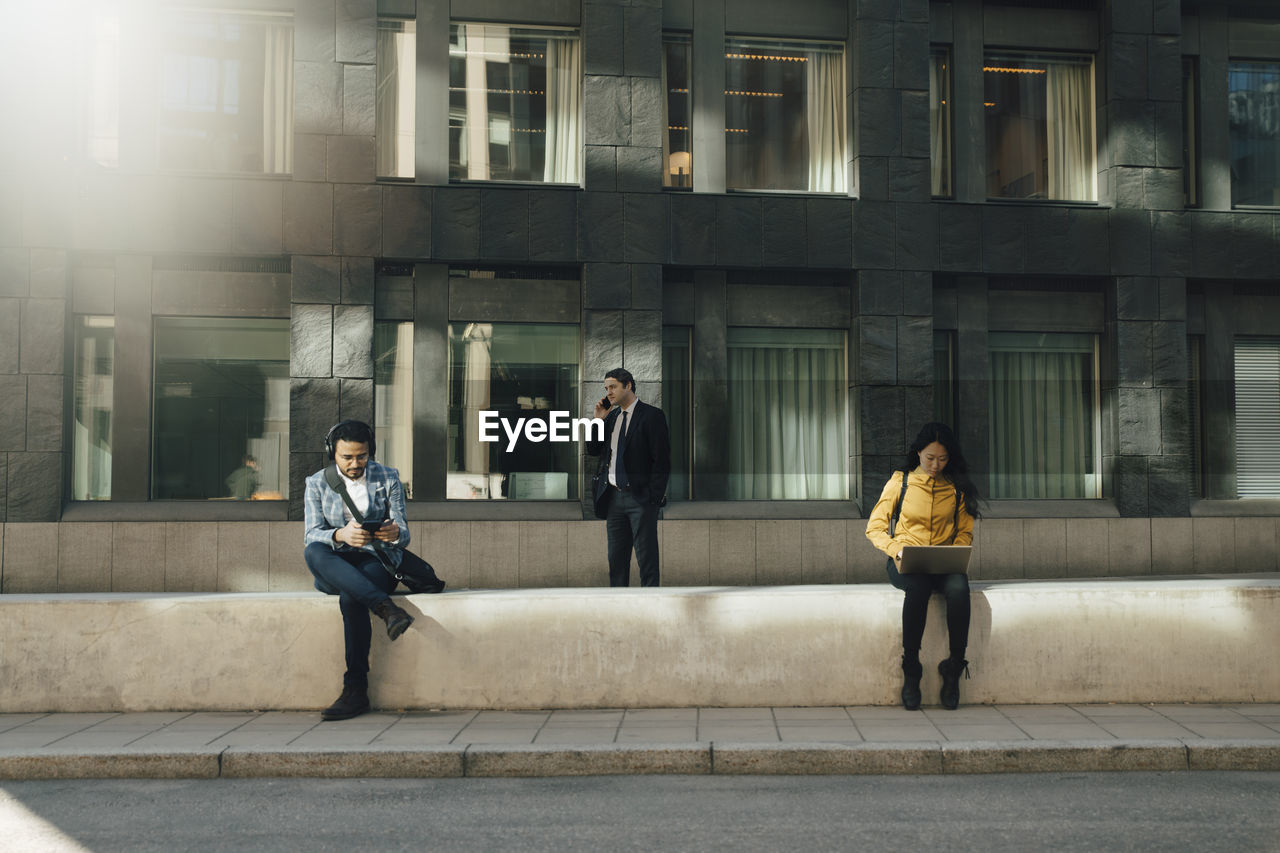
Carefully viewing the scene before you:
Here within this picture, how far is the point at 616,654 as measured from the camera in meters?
6.68

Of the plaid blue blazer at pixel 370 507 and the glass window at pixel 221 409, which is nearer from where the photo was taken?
the plaid blue blazer at pixel 370 507

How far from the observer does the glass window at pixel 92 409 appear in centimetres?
1265

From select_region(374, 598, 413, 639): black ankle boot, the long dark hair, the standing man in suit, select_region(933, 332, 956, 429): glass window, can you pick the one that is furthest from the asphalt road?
select_region(933, 332, 956, 429): glass window

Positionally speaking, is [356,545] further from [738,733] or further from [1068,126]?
[1068,126]

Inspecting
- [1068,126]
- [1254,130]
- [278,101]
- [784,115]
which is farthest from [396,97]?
[1254,130]

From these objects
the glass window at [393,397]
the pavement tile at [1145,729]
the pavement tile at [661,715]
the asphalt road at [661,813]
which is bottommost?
the asphalt road at [661,813]

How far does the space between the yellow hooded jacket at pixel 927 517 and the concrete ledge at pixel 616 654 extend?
0.53 metres

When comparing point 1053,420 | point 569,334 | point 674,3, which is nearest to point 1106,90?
point 1053,420

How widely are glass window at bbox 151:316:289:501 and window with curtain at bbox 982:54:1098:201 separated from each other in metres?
8.89

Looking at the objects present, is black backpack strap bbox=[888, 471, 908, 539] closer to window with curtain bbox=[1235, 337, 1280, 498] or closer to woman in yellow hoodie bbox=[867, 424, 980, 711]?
woman in yellow hoodie bbox=[867, 424, 980, 711]

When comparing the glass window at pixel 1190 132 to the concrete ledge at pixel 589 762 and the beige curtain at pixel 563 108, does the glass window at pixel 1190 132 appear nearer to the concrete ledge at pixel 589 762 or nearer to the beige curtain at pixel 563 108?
the beige curtain at pixel 563 108

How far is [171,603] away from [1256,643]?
6332 mm

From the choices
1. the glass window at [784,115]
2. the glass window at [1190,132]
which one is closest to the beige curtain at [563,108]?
the glass window at [784,115]

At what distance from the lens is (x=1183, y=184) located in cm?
1419
